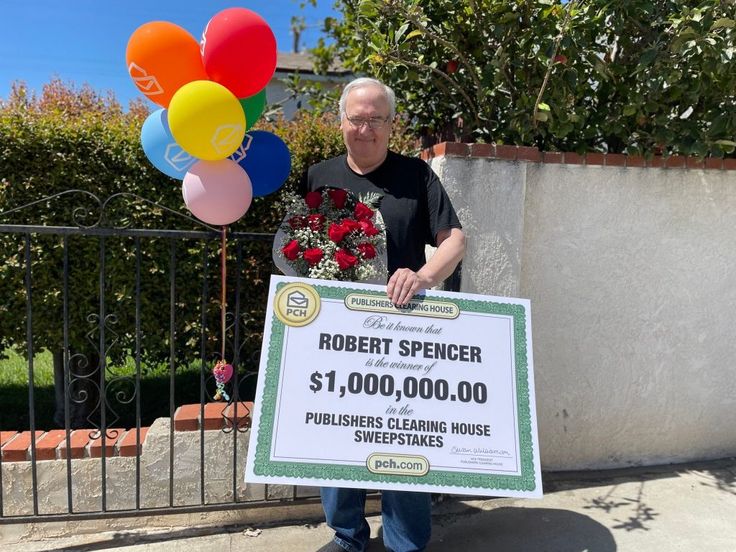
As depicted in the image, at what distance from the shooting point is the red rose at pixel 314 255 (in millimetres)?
2062

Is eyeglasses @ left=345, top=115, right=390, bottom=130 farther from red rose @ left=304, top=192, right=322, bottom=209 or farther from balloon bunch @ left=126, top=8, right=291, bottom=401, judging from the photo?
balloon bunch @ left=126, top=8, right=291, bottom=401

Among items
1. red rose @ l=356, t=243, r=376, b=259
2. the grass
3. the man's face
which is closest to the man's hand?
red rose @ l=356, t=243, r=376, b=259

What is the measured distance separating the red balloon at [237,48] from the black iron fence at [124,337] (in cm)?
70

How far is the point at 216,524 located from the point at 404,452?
1323mm

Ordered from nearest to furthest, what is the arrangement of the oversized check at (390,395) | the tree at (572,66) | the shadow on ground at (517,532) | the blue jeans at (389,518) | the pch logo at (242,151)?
the oversized check at (390,395), the blue jeans at (389,518), the pch logo at (242,151), the shadow on ground at (517,532), the tree at (572,66)

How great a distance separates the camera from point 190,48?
214 centimetres

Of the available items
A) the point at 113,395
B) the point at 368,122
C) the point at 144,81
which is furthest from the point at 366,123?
the point at 113,395

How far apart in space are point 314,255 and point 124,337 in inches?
64.6

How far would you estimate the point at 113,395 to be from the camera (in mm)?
4254

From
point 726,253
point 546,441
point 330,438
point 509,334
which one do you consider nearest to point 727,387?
point 726,253

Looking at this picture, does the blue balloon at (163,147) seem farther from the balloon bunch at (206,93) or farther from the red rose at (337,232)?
the red rose at (337,232)

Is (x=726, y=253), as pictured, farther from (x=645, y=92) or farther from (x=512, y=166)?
(x=512, y=166)

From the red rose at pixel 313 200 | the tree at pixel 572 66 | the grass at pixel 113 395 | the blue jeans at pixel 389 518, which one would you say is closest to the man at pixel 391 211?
the blue jeans at pixel 389 518

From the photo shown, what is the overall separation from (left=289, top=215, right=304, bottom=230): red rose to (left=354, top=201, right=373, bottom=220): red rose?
0.22 m
